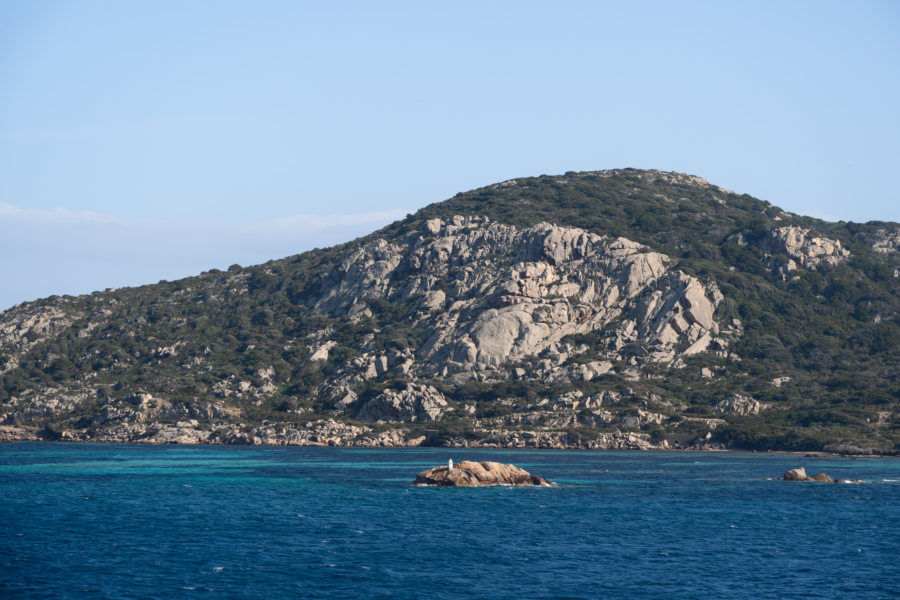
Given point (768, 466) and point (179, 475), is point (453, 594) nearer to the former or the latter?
point (179, 475)

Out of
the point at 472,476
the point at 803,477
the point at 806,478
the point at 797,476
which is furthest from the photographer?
the point at 806,478

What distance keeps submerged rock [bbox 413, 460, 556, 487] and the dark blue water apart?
73.9 inches

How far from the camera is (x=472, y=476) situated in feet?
288

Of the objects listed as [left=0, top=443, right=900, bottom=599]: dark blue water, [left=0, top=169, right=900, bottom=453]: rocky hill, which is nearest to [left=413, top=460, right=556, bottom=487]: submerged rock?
[left=0, top=443, right=900, bottom=599]: dark blue water

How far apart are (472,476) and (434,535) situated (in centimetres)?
2898

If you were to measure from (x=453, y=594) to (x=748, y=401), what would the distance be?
404ft

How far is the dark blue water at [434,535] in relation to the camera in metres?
44.7

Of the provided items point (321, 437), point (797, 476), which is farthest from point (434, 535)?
point (321, 437)

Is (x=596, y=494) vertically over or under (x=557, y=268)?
under

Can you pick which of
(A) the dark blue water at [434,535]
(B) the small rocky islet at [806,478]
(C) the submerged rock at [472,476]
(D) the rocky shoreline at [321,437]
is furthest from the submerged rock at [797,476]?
(D) the rocky shoreline at [321,437]

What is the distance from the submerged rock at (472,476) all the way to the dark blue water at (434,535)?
6.16 ft

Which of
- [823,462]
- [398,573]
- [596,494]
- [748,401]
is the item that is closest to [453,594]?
[398,573]

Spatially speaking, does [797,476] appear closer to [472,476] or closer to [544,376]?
[472,476]

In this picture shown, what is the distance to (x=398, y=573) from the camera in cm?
4738
